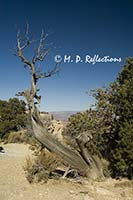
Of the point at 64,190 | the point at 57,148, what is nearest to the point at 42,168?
the point at 57,148

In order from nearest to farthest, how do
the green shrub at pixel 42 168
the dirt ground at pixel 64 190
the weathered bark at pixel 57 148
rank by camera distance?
the dirt ground at pixel 64 190 → the green shrub at pixel 42 168 → the weathered bark at pixel 57 148

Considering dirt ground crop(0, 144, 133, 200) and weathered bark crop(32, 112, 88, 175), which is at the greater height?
weathered bark crop(32, 112, 88, 175)

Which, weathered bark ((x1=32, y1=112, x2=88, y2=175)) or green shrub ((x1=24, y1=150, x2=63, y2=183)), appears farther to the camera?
weathered bark ((x1=32, y1=112, x2=88, y2=175))

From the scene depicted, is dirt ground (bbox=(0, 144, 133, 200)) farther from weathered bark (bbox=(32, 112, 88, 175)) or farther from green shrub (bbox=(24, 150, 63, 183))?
weathered bark (bbox=(32, 112, 88, 175))

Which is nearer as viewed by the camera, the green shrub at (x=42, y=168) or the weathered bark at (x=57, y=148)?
the green shrub at (x=42, y=168)

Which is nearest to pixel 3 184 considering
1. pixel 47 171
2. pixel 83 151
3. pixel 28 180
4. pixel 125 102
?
pixel 28 180

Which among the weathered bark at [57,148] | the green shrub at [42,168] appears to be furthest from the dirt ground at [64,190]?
the weathered bark at [57,148]

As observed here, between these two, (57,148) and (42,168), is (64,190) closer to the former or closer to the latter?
(42,168)

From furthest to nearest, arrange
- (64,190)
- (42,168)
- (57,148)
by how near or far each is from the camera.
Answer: (57,148) → (42,168) → (64,190)

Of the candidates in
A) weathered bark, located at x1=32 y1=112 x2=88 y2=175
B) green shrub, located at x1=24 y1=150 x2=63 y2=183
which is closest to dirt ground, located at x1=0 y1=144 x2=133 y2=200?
green shrub, located at x1=24 y1=150 x2=63 y2=183

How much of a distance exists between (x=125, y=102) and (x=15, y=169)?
5.46 metres

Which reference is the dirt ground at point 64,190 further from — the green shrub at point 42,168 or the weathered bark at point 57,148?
the weathered bark at point 57,148

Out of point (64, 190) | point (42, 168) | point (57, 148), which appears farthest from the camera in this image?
point (57, 148)

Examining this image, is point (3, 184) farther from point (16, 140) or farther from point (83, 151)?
point (16, 140)
